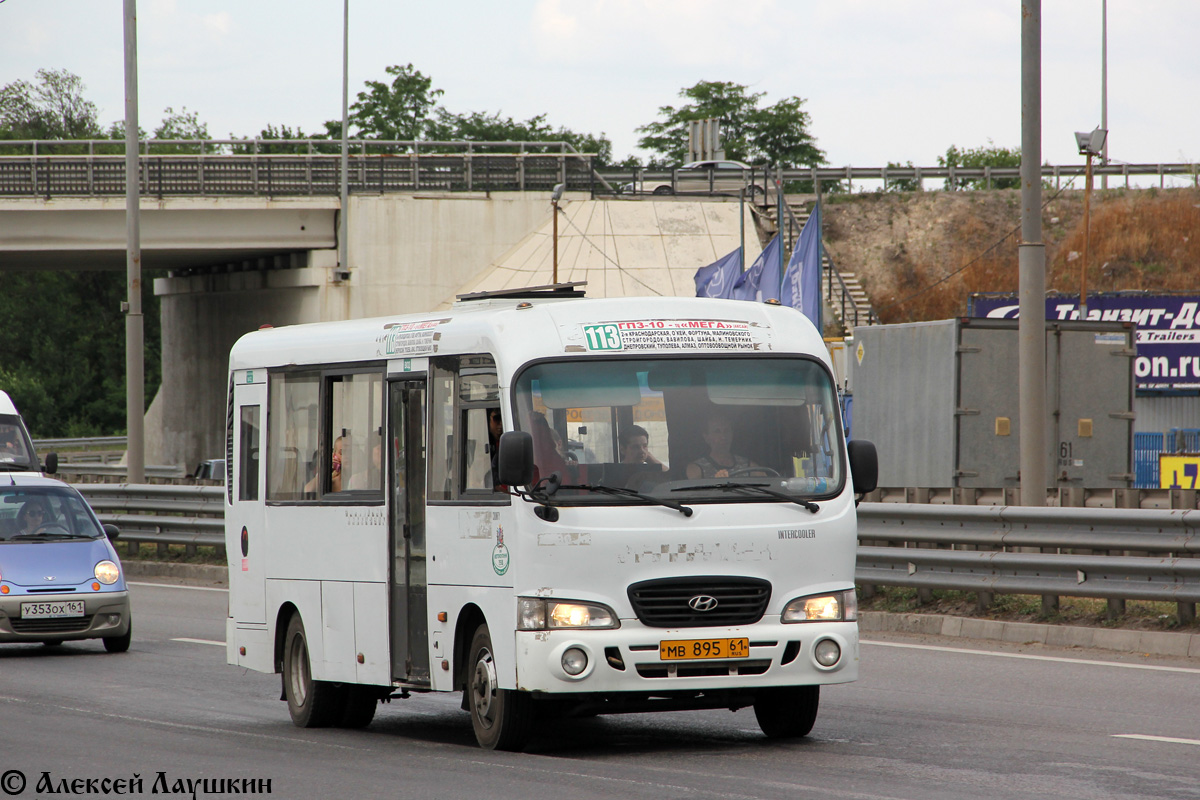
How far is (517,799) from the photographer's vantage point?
24.3 ft

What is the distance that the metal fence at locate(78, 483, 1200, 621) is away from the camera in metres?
13.3

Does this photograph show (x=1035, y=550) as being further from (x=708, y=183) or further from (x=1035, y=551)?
(x=708, y=183)

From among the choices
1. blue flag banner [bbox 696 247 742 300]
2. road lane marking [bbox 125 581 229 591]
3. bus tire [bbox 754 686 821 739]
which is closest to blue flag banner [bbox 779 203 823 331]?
blue flag banner [bbox 696 247 742 300]

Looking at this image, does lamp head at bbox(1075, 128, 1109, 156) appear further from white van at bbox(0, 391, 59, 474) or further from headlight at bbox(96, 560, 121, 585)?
headlight at bbox(96, 560, 121, 585)

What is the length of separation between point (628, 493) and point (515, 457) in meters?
0.72

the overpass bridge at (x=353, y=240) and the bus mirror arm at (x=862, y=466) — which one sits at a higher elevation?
the overpass bridge at (x=353, y=240)

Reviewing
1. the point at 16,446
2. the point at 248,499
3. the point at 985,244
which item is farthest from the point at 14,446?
the point at 985,244

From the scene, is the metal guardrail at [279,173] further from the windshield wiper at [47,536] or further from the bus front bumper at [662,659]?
the bus front bumper at [662,659]

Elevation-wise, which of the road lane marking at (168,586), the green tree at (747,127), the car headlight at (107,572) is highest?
the green tree at (747,127)

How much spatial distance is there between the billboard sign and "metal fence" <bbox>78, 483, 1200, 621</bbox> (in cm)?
3173

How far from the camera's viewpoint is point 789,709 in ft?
30.3

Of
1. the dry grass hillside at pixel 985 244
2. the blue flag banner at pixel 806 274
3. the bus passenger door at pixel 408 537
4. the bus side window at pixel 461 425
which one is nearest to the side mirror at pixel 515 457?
the bus side window at pixel 461 425

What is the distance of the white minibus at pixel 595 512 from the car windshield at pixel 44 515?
6.65 metres

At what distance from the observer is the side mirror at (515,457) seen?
326 inches
